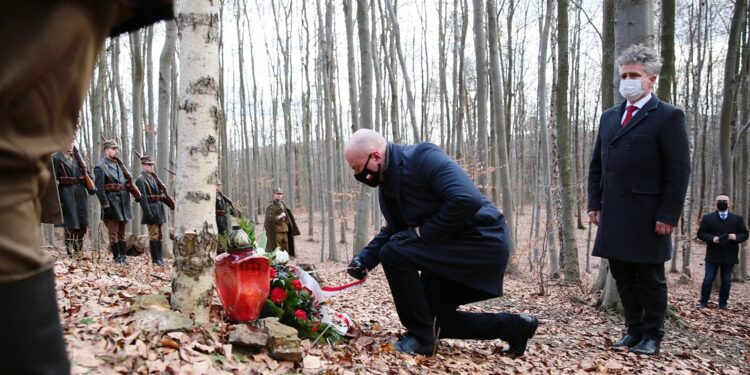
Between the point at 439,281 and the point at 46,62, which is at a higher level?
the point at 46,62

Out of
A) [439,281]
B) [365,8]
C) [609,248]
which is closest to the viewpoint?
[439,281]

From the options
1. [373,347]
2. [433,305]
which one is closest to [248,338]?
[373,347]

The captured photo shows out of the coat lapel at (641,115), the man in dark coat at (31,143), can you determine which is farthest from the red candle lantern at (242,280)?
the coat lapel at (641,115)

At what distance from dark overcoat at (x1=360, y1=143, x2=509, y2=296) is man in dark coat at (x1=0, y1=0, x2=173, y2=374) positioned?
2.44m

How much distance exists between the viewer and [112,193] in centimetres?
794

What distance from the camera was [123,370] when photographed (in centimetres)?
215

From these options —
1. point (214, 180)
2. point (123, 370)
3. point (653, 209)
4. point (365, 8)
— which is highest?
point (365, 8)

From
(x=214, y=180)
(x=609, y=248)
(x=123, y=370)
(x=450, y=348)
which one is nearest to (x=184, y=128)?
(x=214, y=180)

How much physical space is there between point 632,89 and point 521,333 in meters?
2.05

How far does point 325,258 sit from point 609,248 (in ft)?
55.5

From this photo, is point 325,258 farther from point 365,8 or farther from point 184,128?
point 184,128

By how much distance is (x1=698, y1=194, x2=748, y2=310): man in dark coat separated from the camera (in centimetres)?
851

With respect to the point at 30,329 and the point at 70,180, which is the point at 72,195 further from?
the point at 30,329

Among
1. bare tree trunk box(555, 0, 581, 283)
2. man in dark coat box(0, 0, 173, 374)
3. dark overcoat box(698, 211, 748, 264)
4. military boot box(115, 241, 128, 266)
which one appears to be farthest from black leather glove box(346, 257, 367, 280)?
dark overcoat box(698, 211, 748, 264)
